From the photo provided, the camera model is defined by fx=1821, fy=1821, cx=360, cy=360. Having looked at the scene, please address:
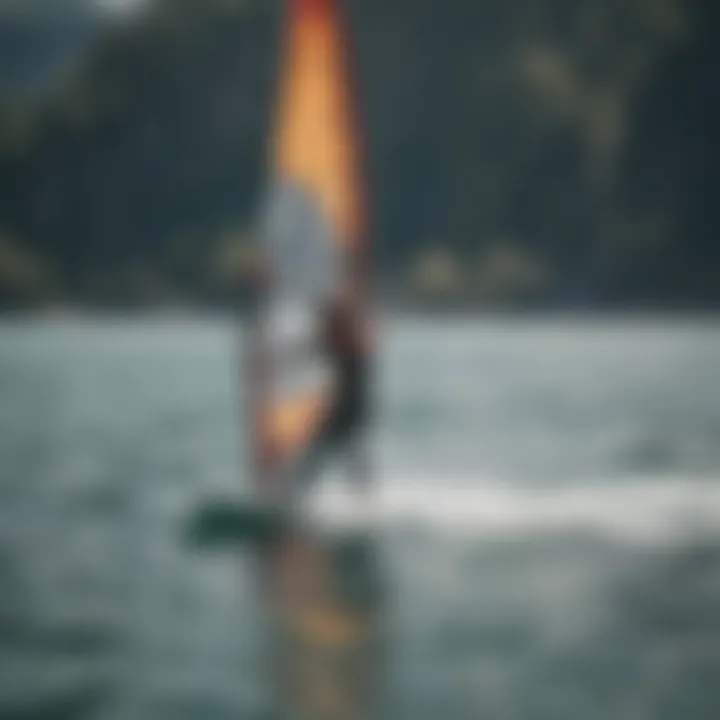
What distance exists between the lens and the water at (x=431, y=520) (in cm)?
242

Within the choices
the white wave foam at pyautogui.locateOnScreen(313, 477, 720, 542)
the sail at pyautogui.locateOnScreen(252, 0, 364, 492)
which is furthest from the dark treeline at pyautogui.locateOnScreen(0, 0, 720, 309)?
the white wave foam at pyautogui.locateOnScreen(313, 477, 720, 542)

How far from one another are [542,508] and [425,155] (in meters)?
0.54

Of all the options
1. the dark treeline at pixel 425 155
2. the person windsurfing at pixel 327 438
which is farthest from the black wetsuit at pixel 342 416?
the dark treeline at pixel 425 155

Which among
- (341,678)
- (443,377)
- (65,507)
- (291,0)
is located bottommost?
(341,678)

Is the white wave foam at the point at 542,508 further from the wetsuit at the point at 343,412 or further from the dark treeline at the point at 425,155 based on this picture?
the dark treeline at the point at 425,155

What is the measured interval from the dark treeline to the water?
0.31ft

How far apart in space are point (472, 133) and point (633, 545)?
67cm

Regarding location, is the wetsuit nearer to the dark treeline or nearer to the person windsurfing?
the person windsurfing

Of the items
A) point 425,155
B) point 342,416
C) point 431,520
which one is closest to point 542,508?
point 431,520

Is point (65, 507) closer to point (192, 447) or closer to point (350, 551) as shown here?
point (192, 447)

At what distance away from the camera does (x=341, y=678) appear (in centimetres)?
246

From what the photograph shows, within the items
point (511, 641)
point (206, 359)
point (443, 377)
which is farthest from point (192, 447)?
point (511, 641)

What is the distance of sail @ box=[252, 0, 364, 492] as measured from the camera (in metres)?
2.70

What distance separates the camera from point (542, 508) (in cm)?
262
